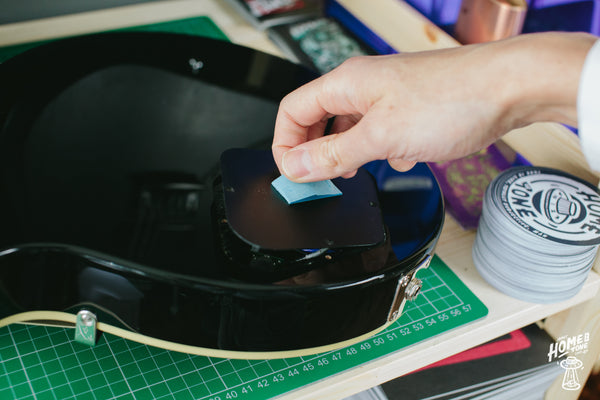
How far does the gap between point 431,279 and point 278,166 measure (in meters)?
0.23

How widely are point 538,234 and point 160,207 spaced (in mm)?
370

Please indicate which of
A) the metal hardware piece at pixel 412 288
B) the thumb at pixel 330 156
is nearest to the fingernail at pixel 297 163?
the thumb at pixel 330 156

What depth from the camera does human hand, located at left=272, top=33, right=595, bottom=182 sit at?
453 mm

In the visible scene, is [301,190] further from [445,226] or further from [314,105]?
[445,226]

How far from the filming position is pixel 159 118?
66 centimetres

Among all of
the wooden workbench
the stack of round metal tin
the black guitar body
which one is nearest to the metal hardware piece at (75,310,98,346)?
the black guitar body

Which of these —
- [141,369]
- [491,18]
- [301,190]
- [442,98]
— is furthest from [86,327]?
[491,18]

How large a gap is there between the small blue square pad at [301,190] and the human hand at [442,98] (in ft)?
0.04

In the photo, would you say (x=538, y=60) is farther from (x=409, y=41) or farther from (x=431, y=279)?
(x=409, y=41)

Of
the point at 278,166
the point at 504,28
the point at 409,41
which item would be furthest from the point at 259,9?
the point at 278,166

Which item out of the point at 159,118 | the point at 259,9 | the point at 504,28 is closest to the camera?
the point at 159,118

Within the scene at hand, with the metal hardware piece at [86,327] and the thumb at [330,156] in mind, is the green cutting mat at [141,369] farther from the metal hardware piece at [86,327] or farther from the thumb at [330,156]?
the thumb at [330,156]

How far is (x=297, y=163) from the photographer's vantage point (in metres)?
0.52

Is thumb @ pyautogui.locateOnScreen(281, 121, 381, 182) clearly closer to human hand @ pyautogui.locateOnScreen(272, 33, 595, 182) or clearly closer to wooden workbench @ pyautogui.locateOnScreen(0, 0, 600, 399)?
human hand @ pyautogui.locateOnScreen(272, 33, 595, 182)
